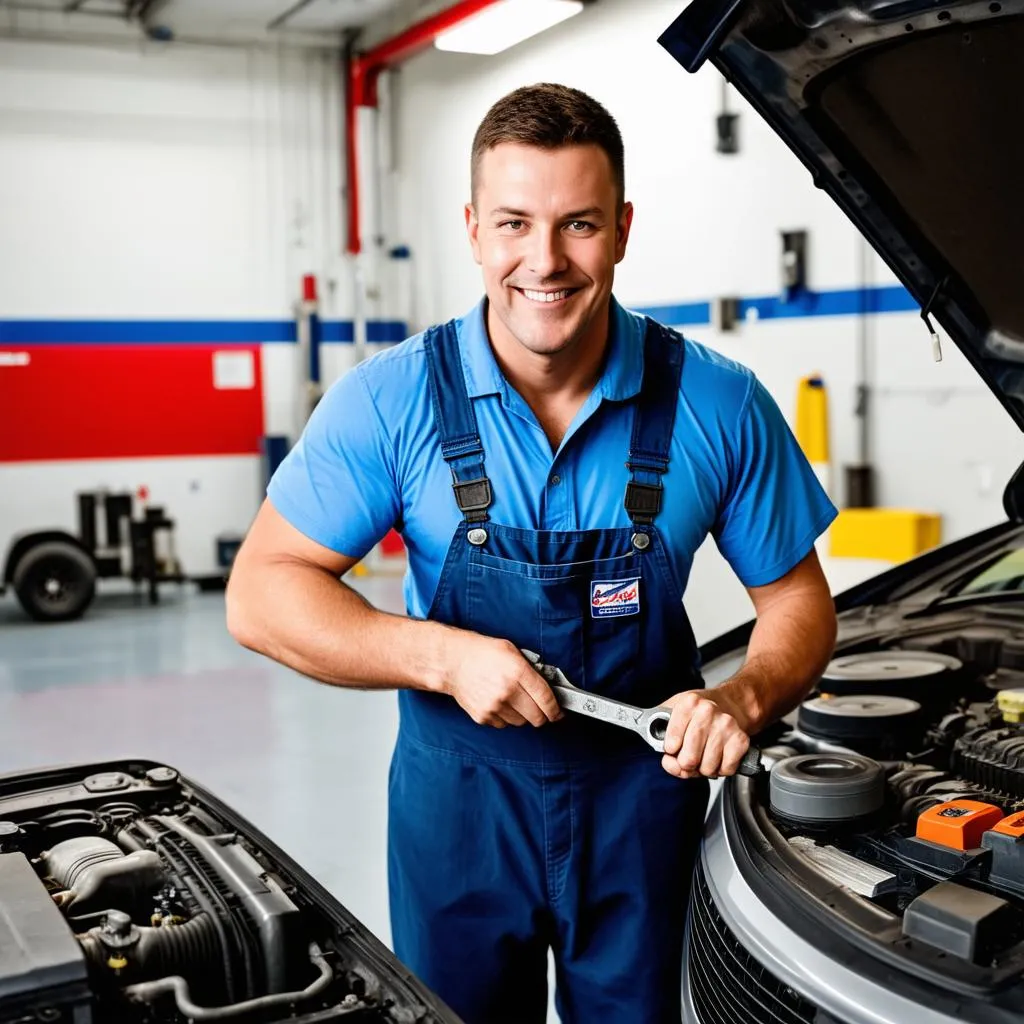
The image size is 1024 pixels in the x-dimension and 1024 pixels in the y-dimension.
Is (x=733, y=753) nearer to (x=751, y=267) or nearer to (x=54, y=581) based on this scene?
(x=751, y=267)

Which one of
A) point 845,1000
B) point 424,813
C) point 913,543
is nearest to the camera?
point 845,1000

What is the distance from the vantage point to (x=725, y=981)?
1.34 meters

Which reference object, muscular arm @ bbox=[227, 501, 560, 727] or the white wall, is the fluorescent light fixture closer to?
the white wall

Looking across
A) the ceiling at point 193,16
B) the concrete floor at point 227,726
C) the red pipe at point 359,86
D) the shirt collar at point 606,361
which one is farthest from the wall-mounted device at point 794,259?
the shirt collar at point 606,361

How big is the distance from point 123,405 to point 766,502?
6935mm

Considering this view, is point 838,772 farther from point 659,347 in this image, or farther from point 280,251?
point 280,251

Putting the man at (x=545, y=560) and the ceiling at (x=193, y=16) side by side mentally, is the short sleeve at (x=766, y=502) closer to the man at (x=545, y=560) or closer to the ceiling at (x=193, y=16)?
the man at (x=545, y=560)

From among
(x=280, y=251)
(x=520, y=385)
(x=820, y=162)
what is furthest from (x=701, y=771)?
(x=280, y=251)

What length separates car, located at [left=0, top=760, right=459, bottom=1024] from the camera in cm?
107

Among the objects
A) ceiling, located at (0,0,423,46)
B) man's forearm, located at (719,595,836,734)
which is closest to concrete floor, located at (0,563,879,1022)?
man's forearm, located at (719,595,836,734)

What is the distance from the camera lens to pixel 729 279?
20.4 feet

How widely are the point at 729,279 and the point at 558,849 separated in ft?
16.3

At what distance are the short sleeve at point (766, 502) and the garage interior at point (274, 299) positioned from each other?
2.90 m

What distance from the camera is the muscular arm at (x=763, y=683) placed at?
1.41 m
